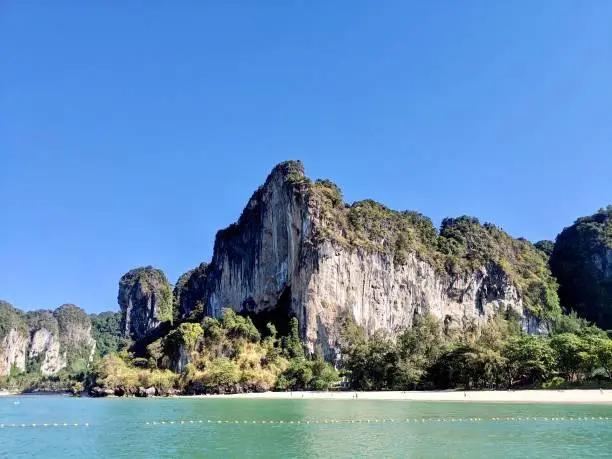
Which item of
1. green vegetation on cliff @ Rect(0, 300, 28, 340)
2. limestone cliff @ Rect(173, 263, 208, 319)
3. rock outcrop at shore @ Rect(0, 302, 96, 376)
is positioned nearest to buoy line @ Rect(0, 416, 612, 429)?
limestone cliff @ Rect(173, 263, 208, 319)

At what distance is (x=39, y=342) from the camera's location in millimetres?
183625

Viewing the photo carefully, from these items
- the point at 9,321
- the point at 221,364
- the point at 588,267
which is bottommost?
the point at 221,364

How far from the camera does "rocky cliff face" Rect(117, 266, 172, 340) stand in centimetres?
16662

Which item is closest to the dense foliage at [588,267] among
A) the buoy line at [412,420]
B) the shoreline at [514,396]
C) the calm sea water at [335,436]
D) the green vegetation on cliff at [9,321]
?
the shoreline at [514,396]

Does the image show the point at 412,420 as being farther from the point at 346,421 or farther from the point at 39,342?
the point at 39,342

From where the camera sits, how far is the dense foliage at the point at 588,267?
380 ft

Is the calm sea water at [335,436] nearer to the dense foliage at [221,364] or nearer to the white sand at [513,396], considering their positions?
the white sand at [513,396]

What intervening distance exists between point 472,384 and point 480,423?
102ft

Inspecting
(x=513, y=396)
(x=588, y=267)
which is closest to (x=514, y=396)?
(x=513, y=396)

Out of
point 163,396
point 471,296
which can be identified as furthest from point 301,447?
point 471,296

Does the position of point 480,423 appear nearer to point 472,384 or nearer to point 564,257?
point 472,384

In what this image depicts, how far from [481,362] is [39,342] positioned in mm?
164942

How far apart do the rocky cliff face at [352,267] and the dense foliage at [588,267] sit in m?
6.04

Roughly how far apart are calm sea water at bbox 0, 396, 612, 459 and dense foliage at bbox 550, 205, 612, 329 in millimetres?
88258
